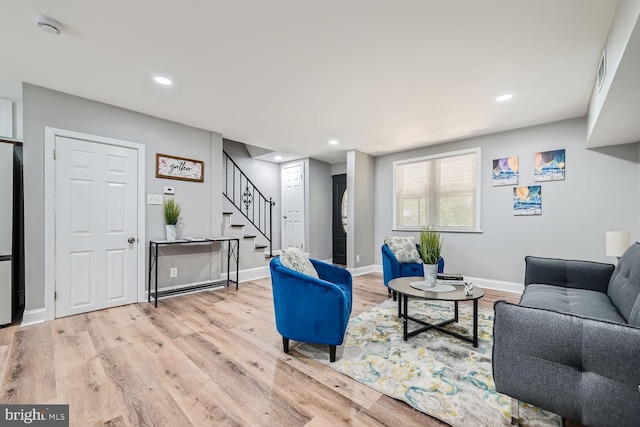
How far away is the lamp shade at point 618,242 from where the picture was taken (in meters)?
2.71

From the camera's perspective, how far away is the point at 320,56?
228 centimetres

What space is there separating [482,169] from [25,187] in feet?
19.0

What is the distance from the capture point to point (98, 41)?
210cm

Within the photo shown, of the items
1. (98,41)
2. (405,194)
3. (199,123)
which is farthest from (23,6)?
(405,194)

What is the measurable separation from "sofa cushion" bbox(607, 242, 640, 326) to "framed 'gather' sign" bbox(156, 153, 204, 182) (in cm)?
449

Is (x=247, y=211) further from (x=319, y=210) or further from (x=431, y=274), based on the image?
(x=431, y=274)

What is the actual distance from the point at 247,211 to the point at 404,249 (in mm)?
3553

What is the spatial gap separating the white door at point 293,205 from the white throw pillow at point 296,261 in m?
3.65

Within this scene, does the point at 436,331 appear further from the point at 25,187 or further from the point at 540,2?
the point at 25,187

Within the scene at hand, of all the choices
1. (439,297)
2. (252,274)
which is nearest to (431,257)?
(439,297)

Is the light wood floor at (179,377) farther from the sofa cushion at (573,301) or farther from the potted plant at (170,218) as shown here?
the sofa cushion at (573,301)

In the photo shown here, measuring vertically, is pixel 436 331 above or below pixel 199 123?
below

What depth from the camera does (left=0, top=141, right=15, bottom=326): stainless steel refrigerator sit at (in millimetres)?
2738

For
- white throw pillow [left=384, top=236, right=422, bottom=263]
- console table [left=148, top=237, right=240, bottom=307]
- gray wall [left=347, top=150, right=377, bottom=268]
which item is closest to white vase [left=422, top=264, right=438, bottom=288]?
white throw pillow [left=384, top=236, right=422, bottom=263]
